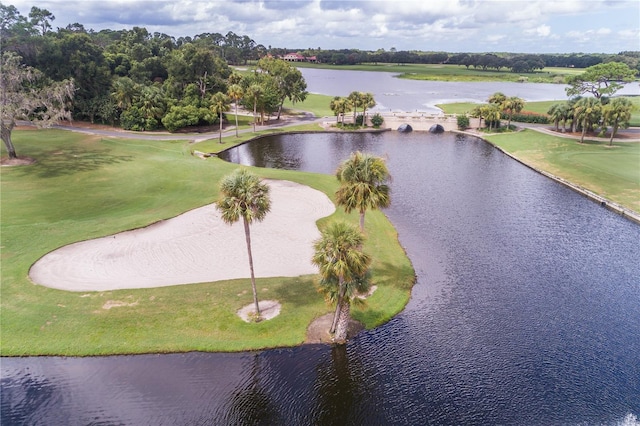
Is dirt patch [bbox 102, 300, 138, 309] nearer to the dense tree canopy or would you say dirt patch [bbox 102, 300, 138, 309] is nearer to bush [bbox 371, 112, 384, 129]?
the dense tree canopy

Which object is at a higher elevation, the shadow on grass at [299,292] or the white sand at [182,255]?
the white sand at [182,255]

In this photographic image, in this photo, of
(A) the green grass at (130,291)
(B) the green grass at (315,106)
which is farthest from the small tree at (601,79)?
(A) the green grass at (130,291)

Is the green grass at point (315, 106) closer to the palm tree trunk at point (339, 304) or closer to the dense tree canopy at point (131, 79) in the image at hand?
the dense tree canopy at point (131, 79)

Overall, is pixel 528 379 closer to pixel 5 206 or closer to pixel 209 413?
pixel 209 413

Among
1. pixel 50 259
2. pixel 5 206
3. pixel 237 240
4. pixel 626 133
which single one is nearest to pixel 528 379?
pixel 237 240

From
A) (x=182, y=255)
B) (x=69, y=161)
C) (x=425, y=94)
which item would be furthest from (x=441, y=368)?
(x=425, y=94)
